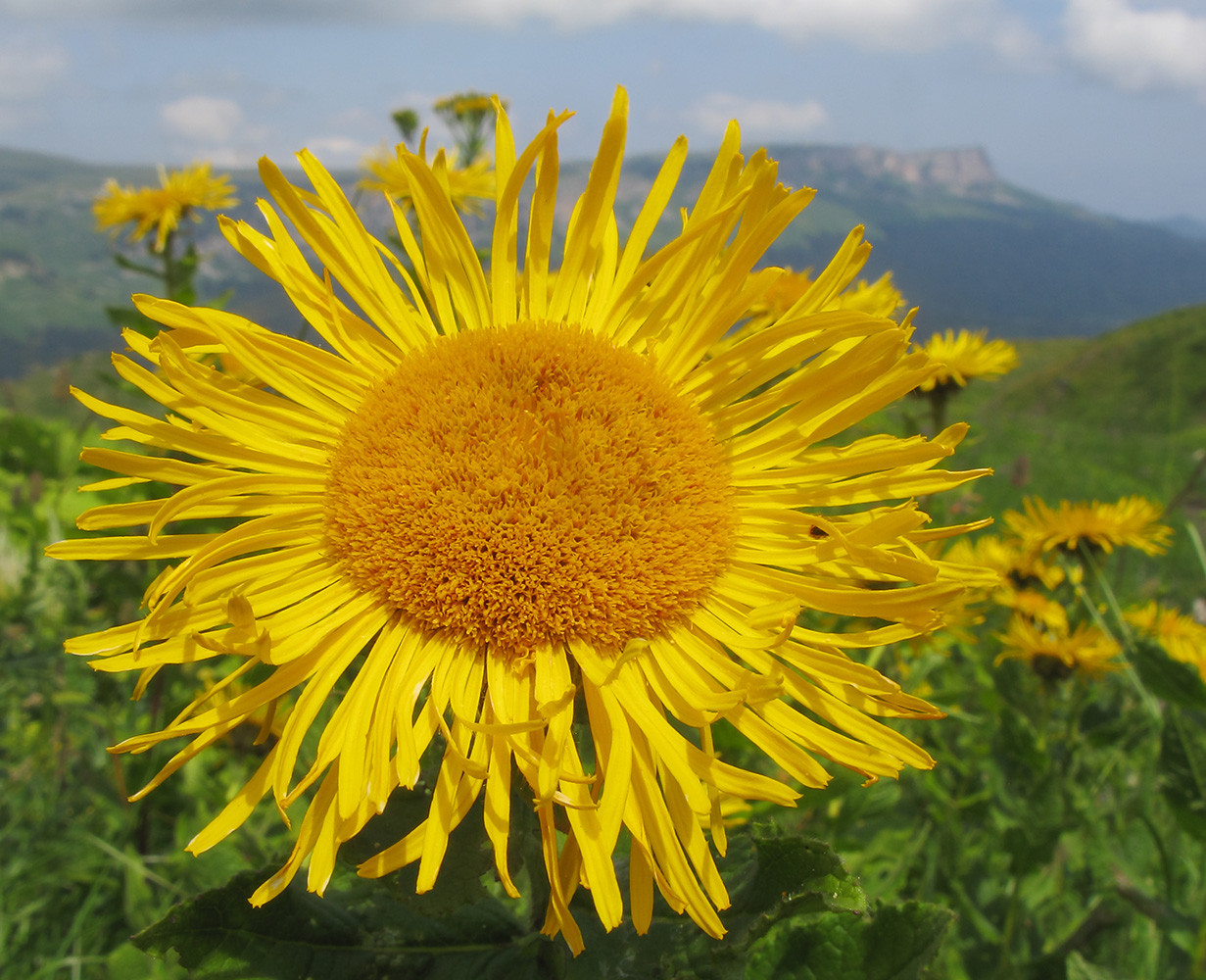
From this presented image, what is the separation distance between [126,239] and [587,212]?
15.3 feet

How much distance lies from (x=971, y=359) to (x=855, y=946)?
11.0ft

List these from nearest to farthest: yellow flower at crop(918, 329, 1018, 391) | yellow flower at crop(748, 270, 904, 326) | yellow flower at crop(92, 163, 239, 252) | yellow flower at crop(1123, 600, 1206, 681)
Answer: yellow flower at crop(748, 270, 904, 326) < yellow flower at crop(1123, 600, 1206, 681) < yellow flower at crop(918, 329, 1018, 391) < yellow flower at crop(92, 163, 239, 252)

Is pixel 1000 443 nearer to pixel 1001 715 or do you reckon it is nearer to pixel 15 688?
pixel 1001 715

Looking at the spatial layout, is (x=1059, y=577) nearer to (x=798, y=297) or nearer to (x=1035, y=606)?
(x=1035, y=606)

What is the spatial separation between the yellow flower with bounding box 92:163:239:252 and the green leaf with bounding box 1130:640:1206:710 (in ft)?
16.4

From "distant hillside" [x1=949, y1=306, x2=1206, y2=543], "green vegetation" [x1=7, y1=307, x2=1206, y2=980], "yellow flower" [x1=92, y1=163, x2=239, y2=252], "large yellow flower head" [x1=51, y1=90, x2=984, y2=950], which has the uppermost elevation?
"large yellow flower head" [x1=51, y1=90, x2=984, y2=950]

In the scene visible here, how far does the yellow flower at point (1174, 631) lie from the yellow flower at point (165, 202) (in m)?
5.37

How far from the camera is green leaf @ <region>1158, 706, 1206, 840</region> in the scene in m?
2.28

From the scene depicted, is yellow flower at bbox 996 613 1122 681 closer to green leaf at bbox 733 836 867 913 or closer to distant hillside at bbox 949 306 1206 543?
distant hillside at bbox 949 306 1206 543

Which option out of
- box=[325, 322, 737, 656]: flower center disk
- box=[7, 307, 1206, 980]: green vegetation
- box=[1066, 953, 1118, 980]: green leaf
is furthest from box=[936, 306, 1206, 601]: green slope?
box=[325, 322, 737, 656]: flower center disk

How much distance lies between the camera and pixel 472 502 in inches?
56.4

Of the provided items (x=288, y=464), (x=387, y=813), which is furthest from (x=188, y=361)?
(x=387, y=813)

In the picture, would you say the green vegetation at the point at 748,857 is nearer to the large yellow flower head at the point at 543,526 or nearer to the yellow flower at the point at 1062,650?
the yellow flower at the point at 1062,650

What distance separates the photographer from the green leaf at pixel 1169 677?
2.33m
